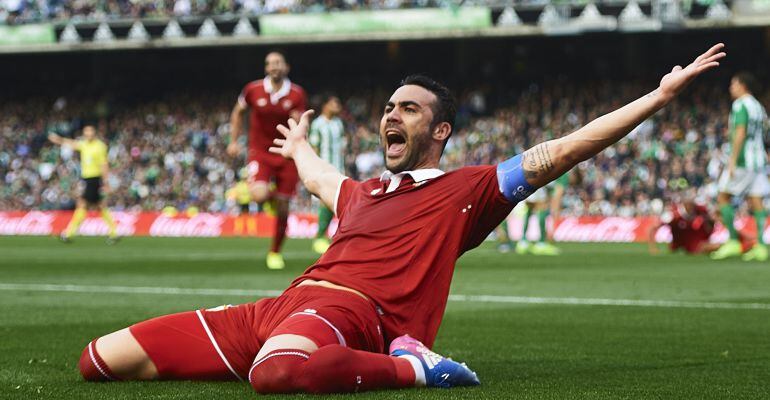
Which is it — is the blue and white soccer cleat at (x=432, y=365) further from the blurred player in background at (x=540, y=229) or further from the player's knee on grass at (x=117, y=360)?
the blurred player in background at (x=540, y=229)

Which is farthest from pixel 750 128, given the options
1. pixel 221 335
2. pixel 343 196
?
pixel 221 335

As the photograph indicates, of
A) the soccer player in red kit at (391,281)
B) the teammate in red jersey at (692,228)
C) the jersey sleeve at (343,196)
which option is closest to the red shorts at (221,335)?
the soccer player in red kit at (391,281)

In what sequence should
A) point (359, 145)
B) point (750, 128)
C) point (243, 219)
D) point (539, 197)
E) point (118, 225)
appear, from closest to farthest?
point (750, 128) < point (539, 197) < point (243, 219) < point (118, 225) < point (359, 145)

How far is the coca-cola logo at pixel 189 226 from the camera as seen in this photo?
109ft

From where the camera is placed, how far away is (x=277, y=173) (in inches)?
600

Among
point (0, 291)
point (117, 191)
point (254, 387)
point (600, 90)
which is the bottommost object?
point (117, 191)

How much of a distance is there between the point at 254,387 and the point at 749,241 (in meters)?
15.2

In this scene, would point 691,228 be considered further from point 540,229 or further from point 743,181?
point 743,181

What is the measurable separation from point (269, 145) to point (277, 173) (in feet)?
1.12

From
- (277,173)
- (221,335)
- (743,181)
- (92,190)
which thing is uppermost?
(221,335)

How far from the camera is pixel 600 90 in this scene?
126 feet

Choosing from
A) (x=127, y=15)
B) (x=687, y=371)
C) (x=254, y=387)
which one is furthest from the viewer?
(x=127, y=15)

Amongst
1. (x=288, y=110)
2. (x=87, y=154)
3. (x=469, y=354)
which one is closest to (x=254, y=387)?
(x=469, y=354)

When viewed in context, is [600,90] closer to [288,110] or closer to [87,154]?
[87,154]
